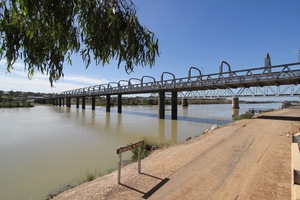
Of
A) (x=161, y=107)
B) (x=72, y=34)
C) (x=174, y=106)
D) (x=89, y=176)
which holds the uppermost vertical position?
(x=72, y=34)

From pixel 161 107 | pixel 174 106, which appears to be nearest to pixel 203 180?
pixel 161 107

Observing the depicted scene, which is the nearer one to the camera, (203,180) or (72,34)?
(72,34)

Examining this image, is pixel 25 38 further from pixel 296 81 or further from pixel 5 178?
pixel 296 81

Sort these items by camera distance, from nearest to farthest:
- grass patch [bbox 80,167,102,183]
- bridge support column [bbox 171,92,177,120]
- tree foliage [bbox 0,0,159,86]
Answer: tree foliage [bbox 0,0,159,86] < grass patch [bbox 80,167,102,183] < bridge support column [bbox 171,92,177,120]

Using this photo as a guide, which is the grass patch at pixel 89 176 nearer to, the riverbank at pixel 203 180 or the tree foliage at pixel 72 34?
the riverbank at pixel 203 180

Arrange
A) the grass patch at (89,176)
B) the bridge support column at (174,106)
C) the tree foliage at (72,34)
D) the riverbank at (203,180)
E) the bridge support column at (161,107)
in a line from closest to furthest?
the tree foliage at (72,34), the riverbank at (203,180), the grass patch at (89,176), the bridge support column at (161,107), the bridge support column at (174,106)

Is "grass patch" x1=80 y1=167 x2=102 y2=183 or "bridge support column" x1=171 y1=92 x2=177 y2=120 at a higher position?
"bridge support column" x1=171 y1=92 x2=177 y2=120

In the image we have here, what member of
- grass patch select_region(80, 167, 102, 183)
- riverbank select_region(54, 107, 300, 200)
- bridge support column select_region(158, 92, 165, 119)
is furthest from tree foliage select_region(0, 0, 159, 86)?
bridge support column select_region(158, 92, 165, 119)

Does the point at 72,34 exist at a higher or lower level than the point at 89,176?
higher

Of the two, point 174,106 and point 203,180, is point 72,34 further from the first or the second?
point 174,106

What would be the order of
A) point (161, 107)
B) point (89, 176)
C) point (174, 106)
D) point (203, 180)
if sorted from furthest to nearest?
point (174, 106), point (161, 107), point (89, 176), point (203, 180)

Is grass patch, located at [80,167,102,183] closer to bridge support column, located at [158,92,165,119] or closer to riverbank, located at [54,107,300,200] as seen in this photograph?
riverbank, located at [54,107,300,200]

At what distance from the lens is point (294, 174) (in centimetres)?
341

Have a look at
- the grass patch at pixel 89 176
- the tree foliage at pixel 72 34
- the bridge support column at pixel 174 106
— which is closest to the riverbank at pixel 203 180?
the grass patch at pixel 89 176
